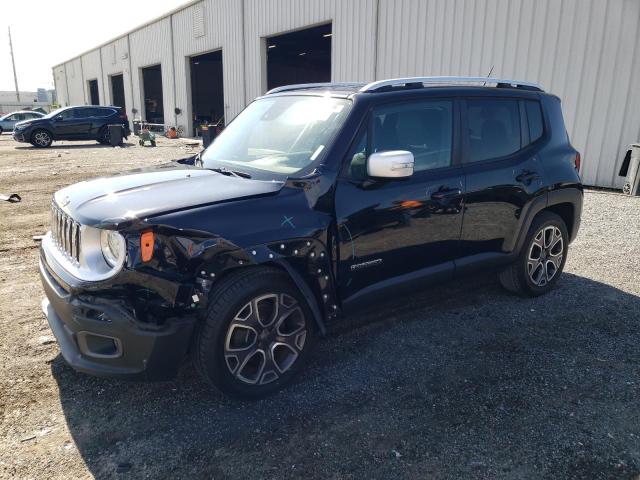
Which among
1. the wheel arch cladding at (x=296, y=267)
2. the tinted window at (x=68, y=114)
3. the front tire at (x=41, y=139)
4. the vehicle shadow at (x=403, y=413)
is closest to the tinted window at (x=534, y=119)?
the vehicle shadow at (x=403, y=413)

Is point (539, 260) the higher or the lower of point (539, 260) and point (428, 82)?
the lower

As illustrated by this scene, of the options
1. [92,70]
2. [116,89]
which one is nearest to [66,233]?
[116,89]

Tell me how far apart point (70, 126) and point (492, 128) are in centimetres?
2131

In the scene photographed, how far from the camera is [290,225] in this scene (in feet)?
9.46

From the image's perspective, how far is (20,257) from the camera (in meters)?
5.78

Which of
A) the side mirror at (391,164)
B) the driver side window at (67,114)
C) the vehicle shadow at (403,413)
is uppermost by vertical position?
the driver side window at (67,114)

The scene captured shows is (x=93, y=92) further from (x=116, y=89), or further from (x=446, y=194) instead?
(x=446, y=194)

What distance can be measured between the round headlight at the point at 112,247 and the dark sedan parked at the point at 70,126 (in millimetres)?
21118

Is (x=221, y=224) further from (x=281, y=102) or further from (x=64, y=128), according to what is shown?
(x=64, y=128)

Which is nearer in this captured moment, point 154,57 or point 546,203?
point 546,203

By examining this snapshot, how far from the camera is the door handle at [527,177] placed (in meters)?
4.14

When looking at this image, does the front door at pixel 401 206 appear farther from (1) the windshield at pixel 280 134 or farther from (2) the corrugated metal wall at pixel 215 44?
(2) the corrugated metal wall at pixel 215 44

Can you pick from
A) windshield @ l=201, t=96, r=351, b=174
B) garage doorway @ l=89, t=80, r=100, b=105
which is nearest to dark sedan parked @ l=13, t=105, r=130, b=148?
windshield @ l=201, t=96, r=351, b=174

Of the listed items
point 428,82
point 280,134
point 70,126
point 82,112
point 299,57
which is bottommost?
point 70,126
